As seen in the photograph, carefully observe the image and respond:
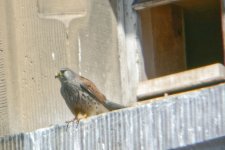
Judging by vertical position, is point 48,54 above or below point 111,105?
above

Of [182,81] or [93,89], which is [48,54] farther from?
[182,81]

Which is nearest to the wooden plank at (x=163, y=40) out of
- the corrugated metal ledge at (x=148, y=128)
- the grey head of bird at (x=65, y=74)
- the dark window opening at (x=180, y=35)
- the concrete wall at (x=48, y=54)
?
the dark window opening at (x=180, y=35)

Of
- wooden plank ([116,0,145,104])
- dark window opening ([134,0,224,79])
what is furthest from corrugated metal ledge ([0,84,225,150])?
dark window opening ([134,0,224,79])

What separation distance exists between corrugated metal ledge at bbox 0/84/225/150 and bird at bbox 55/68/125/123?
0.40 meters

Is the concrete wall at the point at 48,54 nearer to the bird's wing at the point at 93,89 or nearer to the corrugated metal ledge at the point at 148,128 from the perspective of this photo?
the bird's wing at the point at 93,89

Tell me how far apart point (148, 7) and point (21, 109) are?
86 cm

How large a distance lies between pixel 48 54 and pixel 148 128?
1.14 metres

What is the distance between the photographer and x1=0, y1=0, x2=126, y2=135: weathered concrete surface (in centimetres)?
690

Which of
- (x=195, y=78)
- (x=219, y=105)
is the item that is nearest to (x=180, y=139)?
(x=219, y=105)

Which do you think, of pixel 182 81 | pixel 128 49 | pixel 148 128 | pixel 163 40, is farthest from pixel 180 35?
pixel 148 128

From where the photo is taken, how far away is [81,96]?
7.57m

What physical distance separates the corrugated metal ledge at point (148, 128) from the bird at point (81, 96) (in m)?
0.40

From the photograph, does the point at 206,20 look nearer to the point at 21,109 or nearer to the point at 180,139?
the point at 21,109

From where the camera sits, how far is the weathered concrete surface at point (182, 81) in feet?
21.4
